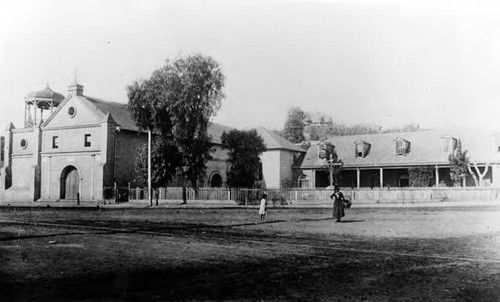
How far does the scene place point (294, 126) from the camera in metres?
75.4

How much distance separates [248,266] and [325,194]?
2805 centimetres

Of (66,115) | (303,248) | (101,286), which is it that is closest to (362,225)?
(303,248)

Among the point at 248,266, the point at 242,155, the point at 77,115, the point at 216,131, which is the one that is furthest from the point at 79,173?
the point at 248,266

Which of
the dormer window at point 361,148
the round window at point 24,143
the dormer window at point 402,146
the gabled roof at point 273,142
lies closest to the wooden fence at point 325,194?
the dormer window at point 402,146

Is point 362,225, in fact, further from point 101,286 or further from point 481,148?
point 481,148

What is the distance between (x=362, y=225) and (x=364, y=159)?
28.9m

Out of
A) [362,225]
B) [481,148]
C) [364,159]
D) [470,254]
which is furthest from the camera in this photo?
[364,159]

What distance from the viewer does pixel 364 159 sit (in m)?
46.3

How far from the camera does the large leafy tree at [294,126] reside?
74.6 m

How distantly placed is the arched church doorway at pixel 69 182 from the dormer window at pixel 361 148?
1069 inches

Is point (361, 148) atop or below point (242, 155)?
atop

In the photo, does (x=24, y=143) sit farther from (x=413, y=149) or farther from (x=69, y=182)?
(x=413, y=149)

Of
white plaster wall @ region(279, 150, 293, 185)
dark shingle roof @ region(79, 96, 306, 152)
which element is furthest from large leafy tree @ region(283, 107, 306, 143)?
white plaster wall @ region(279, 150, 293, 185)

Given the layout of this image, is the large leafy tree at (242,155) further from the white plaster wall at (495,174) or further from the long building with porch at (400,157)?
the white plaster wall at (495,174)
